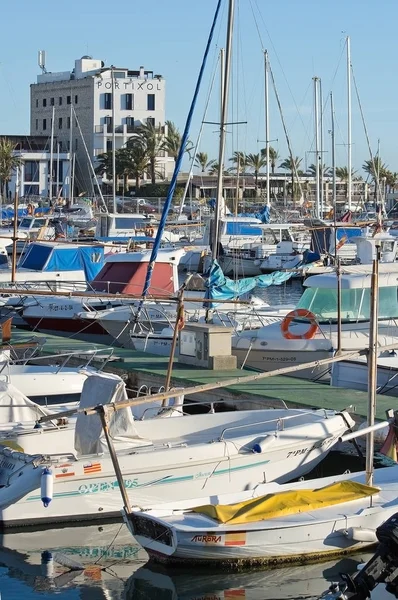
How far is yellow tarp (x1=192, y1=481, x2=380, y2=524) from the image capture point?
41.8ft

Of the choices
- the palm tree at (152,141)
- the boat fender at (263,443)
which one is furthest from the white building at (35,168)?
the boat fender at (263,443)

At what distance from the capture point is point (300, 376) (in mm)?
22500

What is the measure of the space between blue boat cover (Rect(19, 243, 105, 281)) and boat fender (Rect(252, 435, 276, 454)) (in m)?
21.9

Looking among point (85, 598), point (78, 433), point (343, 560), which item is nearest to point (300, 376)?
point (78, 433)

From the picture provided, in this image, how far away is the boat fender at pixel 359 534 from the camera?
12.8 m

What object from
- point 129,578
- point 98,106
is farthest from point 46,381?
point 98,106

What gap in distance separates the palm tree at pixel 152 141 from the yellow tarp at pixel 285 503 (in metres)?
80.7

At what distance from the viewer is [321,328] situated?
2395 centimetres

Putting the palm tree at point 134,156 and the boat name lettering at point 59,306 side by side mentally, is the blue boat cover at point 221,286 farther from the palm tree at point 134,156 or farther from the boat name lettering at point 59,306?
the palm tree at point 134,156

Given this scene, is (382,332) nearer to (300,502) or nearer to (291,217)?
(300,502)

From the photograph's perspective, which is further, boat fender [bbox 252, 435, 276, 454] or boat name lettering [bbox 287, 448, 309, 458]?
boat name lettering [bbox 287, 448, 309, 458]

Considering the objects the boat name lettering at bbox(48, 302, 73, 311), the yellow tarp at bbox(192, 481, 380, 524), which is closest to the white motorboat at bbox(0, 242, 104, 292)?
the boat name lettering at bbox(48, 302, 73, 311)

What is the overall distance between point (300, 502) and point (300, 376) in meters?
9.45

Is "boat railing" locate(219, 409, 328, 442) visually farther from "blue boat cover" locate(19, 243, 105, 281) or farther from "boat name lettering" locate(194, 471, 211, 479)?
"blue boat cover" locate(19, 243, 105, 281)
